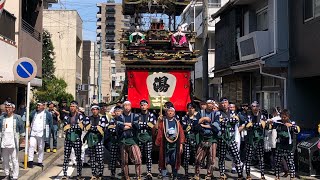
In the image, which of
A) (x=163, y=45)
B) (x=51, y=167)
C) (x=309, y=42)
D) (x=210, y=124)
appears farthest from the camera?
(x=163, y=45)

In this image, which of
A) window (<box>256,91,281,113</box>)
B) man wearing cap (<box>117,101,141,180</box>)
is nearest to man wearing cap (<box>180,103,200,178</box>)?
man wearing cap (<box>117,101,141,180</box>)

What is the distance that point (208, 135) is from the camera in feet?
35.1

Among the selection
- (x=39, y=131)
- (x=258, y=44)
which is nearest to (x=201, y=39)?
(x=258, y=44)

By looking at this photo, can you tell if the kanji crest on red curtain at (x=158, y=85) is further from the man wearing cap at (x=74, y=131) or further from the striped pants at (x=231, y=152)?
the man wearing cap at (x=74, y=131)

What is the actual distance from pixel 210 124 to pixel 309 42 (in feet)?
17.9

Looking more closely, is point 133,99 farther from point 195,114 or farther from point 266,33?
point 266,33

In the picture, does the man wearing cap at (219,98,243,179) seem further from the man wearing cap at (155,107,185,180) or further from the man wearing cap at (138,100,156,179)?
the man wearing cap at (138,100,156,179)

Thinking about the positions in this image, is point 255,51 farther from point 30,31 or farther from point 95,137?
point 30,31

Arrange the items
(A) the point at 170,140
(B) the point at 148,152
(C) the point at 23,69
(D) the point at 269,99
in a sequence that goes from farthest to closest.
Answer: (D) the point at 269,99, (C) the point at 23,69, (B) the point at 148,152, (A) the point at 170,140

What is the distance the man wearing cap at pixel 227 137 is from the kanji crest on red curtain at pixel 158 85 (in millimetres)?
3565

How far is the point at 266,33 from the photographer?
17719mm

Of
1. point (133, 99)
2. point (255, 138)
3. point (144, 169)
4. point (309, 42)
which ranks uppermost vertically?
point (309, 42)

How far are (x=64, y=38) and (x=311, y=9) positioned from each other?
3197 centimetres

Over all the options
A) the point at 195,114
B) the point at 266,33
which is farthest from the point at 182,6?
the point at 195,114
